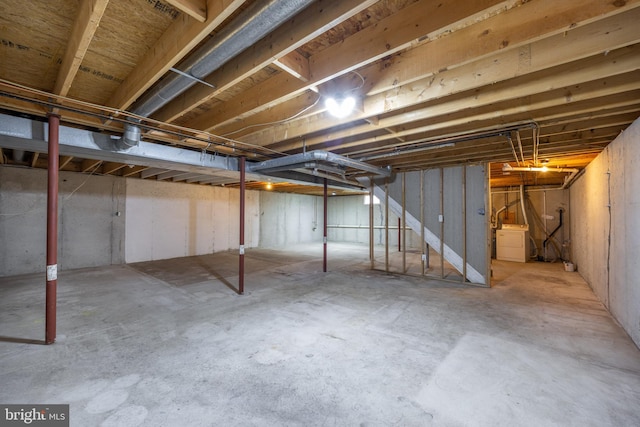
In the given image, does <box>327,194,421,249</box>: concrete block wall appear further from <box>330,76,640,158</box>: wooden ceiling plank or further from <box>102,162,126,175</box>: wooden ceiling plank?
<box>102,162,126,175</box>: wooden ceiling plank

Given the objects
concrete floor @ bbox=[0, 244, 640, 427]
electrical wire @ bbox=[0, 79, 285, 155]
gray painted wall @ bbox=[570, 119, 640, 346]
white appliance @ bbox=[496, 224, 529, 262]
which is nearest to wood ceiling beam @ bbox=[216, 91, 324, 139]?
electrical wire @ bbox=[0, 79, 285, 155]

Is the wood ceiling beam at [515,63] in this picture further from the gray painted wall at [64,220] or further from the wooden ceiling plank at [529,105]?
the gray painted wall at [64,220]

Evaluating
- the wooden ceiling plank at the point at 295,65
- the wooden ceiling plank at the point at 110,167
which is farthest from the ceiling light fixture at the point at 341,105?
the wooden ceiling plank at the point at 110,167

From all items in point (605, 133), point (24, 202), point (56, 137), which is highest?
point (605, 133)

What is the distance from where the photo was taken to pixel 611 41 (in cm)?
157

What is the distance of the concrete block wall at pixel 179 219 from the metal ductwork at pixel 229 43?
5568 mm

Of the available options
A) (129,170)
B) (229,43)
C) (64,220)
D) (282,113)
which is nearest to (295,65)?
(229,43)

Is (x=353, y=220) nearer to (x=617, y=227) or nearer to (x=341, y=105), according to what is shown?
(x=617, y=227)

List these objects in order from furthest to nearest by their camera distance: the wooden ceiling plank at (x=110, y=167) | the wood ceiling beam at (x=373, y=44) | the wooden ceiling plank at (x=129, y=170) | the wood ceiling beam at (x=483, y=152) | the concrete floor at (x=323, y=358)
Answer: the wooden ceiling plank at (x=129, y=170), the wooden ceiling plank at (x=110, y=167), the wood ceiling beam at (x=483, y=152), the concrete floor at (x=323, y=358), the wood ceiling beam at (x=373, y=44)

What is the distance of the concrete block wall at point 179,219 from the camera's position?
22.9ft

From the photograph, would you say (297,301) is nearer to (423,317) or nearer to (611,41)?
(423,317)

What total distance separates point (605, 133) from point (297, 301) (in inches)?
170

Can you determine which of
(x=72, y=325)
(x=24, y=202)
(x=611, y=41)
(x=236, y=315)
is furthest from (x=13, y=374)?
(x=24, y=202)

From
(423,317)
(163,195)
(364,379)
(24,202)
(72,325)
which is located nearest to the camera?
(364,379)
